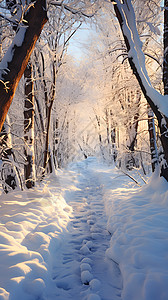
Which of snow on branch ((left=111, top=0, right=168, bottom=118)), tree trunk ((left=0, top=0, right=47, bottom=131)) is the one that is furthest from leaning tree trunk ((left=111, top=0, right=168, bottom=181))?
tree trunk ((left=0, top=0, right=47, bottom=131))

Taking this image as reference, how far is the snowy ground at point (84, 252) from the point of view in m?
1.91

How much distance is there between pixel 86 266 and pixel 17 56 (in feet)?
10.5

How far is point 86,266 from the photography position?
2.51 metres

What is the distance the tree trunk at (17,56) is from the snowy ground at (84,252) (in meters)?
1.90

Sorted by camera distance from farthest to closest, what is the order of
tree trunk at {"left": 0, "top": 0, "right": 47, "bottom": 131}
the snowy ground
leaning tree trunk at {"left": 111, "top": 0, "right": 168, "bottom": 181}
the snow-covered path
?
leaning tree trunk at {"left": 111, "top": 0, "right": 168, "bottom": 181}, tree trunk at {"left": 0, "top": 0, "right": 47, "bottom": 131}, the snow-covered path, the snowy ground

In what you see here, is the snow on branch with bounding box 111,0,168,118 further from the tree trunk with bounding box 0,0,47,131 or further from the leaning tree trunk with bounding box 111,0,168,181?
the tree trunk with bounding box 0,0,47,131

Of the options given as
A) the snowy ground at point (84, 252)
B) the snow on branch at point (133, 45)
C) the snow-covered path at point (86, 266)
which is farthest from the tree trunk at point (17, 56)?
the snow-covered path at point (86, 266)

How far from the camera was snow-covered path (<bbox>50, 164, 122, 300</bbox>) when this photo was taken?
2098 millimetres

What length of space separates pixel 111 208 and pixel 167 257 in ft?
8.36

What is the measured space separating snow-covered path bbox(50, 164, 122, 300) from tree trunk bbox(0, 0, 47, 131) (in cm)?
230

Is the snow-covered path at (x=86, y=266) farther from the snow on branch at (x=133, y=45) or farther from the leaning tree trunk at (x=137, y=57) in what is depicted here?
the snow on branch at (x=133, y=45)

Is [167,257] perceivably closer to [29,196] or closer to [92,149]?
[29,196]

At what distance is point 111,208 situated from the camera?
468 centimetres

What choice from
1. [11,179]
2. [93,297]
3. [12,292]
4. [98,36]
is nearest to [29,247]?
[12,292]
